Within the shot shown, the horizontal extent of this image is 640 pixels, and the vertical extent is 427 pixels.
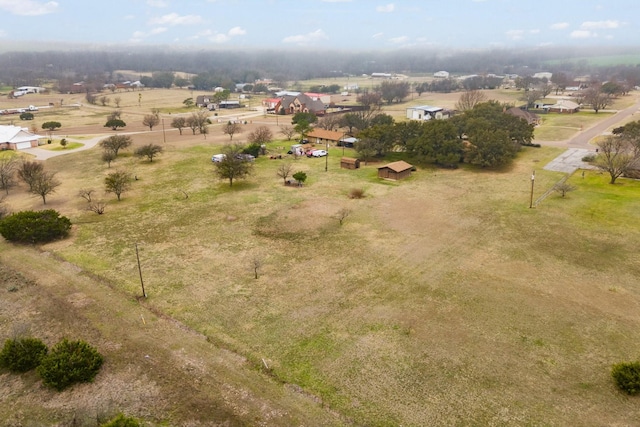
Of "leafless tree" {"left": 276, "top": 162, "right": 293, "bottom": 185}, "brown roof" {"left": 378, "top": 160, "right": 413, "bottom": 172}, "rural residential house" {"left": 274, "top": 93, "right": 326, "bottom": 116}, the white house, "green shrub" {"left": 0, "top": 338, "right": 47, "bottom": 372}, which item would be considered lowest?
"green shrub" {"left": 0, "top": 338, "right": 47, "bottom": 372}

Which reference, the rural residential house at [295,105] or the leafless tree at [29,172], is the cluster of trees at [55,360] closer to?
the leafless tree at [29,172]

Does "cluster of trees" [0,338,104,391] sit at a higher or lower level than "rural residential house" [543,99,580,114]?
lower

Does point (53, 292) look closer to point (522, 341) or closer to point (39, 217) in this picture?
point (39, 217)

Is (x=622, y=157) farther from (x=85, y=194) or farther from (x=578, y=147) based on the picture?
(x=85, y=194)

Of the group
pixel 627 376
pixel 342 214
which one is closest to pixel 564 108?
pixel 342 214

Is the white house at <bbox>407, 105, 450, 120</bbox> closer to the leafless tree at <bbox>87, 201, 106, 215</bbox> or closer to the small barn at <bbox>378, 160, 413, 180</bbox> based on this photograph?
the small barn at <bbox>378, 160, 413, 180</bbox>

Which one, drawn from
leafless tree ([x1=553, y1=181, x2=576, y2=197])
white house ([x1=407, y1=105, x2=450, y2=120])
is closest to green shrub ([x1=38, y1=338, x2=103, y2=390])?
leafless tree ([x1=553, y1=181, x2=576, y2=197])

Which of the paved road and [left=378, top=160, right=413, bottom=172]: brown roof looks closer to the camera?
[left=378, top=160, right=413, bottom=172]: brown roof

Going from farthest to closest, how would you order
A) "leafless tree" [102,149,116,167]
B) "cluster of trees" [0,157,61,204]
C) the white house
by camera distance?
the white house
"leafless tree" [102,149,116,167]
"cluster of trees" [0,157,61,204]
